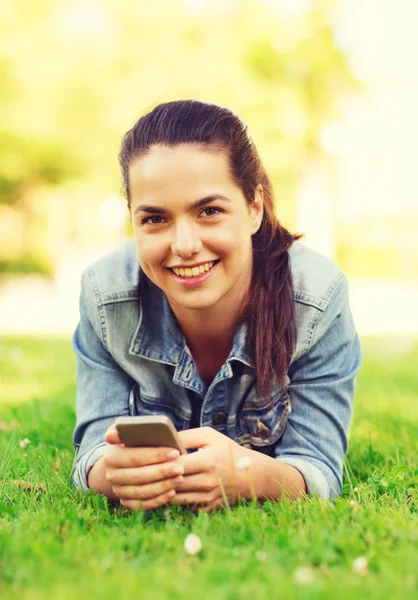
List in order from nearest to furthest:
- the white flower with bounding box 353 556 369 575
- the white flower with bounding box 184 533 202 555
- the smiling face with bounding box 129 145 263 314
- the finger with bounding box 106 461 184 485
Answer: the white flower with bounding box 353 556 369 575 < the white flower with bounding box 184 533 202 555 < the finger with bounding box 106 461 184 485 < the smiling face with bounding box 129 145 263 314

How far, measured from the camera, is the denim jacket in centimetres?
266

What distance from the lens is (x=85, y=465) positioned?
8.34 ft

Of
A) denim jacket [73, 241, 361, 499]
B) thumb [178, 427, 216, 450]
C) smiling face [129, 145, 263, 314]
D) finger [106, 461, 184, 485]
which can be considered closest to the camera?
finger [106, 461, 184, 485]

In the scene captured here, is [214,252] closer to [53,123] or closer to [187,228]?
[187,228]

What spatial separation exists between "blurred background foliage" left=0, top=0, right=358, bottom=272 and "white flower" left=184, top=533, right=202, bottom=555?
1342 cm

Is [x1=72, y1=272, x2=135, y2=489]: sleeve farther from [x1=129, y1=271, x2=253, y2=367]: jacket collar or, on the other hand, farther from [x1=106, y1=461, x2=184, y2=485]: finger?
[x1=106, y1=461, x2=184, y2=485]: finger

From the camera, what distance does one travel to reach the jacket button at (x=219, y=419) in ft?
9.20

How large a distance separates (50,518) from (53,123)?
14.6 m

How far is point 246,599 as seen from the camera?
155 centimetres

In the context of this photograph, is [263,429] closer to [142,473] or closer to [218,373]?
[218,373]

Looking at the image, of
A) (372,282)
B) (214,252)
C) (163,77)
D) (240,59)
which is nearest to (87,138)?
(163,77)

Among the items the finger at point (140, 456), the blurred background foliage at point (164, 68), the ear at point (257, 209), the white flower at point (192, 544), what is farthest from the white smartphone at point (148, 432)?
the blurred background foliage at point (164, 68)

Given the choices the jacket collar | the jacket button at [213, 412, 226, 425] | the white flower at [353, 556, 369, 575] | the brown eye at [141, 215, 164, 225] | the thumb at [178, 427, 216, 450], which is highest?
the brown eye at [141, 215, 164, 225]

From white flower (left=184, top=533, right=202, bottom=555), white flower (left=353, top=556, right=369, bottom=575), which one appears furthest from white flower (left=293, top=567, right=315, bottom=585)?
white flower (left=184, top=533, right=202, bottom=555)
